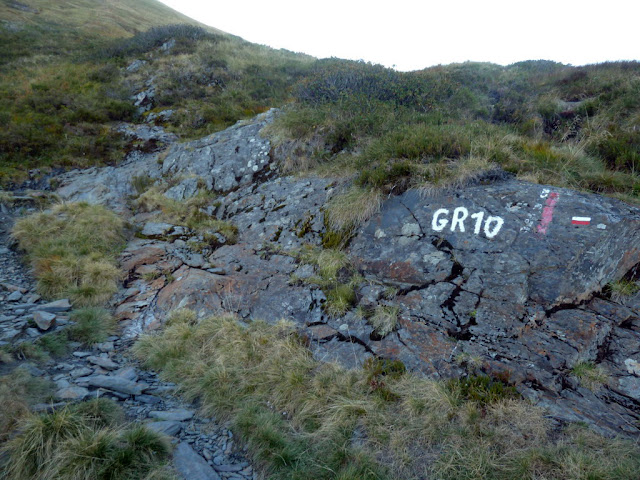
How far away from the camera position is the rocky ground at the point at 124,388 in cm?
329

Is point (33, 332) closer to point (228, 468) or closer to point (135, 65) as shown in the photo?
point (228, 468)

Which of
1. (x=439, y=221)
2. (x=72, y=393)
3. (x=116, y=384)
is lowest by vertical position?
(x=116, y=384)

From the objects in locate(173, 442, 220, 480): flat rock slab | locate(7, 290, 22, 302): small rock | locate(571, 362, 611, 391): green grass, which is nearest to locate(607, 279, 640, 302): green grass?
locate(571, 362, 611, 391): green grass

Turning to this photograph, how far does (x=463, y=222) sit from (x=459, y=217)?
0.10 m

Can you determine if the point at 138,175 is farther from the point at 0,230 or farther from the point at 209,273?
the point at 209,273

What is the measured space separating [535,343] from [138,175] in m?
10.7

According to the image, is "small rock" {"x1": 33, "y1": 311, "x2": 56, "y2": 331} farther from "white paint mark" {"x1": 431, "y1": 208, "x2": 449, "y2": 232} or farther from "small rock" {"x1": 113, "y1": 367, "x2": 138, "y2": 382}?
"white paint mark" {"x1": 431, "y1": 208, "x2": 449, "y2": 232}

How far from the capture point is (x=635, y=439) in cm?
316

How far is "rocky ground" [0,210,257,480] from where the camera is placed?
3.29 meters

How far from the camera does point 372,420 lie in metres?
3.56

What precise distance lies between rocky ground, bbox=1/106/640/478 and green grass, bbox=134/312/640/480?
0.82ft

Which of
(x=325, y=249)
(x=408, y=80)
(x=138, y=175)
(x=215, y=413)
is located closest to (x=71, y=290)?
(x=215, y=413)

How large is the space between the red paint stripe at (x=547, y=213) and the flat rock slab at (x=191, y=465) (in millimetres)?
4964

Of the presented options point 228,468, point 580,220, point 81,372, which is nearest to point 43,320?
point 81,372
